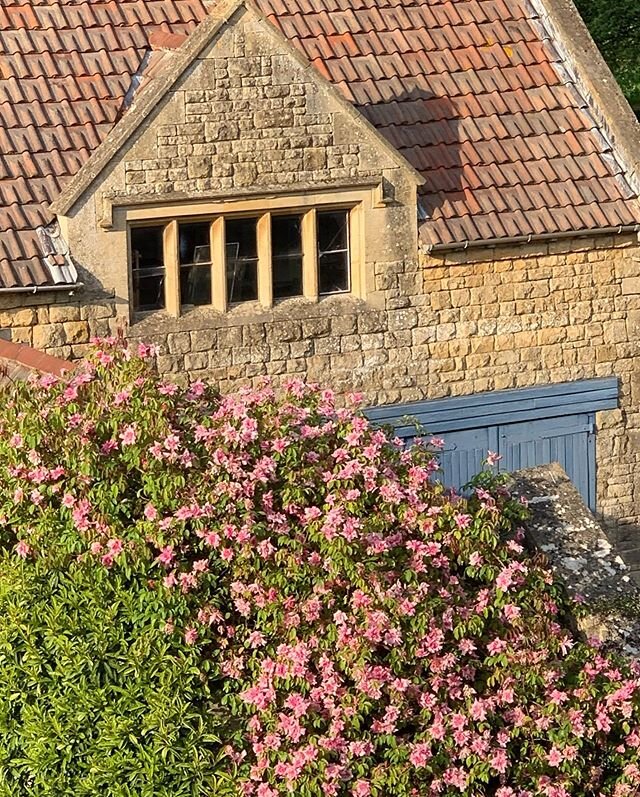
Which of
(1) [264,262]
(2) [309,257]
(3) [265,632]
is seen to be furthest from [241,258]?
(3) [265,632]

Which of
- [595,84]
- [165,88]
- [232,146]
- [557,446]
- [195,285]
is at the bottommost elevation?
[557,446]

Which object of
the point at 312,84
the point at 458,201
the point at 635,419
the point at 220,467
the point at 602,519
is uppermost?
the point at 312,84

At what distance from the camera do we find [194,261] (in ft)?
43.7

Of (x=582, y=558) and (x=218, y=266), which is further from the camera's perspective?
(x=218, y=266)

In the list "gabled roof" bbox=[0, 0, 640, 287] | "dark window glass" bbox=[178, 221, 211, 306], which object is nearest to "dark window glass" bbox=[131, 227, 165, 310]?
"dark window glass" bbox=[178, 221, 211, 306]

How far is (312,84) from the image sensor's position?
13.2m

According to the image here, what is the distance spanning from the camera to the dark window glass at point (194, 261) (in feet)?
43.4

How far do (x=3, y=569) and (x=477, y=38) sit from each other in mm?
9760

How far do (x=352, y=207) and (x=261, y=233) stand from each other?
0.91 m

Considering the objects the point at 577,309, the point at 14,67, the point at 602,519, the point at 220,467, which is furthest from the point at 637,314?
the point at 220,467

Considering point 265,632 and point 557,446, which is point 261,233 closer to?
point 557,446

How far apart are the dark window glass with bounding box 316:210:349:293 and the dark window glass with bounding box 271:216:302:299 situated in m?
0.21

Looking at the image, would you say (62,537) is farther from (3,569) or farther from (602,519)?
(602,519)

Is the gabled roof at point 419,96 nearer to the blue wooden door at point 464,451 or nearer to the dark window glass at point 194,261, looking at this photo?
the dark window glass at point 194,261
